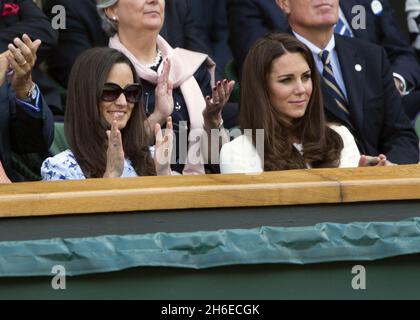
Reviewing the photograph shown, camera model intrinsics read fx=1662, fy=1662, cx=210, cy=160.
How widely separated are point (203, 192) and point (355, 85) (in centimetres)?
184

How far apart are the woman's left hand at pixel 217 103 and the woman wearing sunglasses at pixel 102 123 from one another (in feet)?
0.91

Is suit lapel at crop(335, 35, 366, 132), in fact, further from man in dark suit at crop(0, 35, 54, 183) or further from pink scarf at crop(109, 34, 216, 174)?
man in dark suit at crop(0, 35, 54, 183)

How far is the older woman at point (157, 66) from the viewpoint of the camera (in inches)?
265

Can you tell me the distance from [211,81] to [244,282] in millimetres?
1723

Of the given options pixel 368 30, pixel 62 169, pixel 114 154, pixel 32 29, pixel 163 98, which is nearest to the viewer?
pixel 114 154

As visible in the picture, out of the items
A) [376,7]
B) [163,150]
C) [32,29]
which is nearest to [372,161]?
[163,150]

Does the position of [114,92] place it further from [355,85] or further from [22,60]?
[355,85]

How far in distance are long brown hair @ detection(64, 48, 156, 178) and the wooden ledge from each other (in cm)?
48

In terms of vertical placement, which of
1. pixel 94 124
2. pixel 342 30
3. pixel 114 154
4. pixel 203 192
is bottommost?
pixel 203 192

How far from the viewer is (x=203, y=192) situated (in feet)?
18.3

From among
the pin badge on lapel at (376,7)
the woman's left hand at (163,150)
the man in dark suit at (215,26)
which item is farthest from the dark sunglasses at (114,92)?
the pin badge on lapel at (376,7)

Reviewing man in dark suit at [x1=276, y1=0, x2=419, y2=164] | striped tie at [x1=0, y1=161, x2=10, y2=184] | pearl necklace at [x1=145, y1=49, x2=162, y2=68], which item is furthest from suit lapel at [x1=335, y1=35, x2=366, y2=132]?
striped tie at [x1=0, y1=161, x2=10, y2=184]
